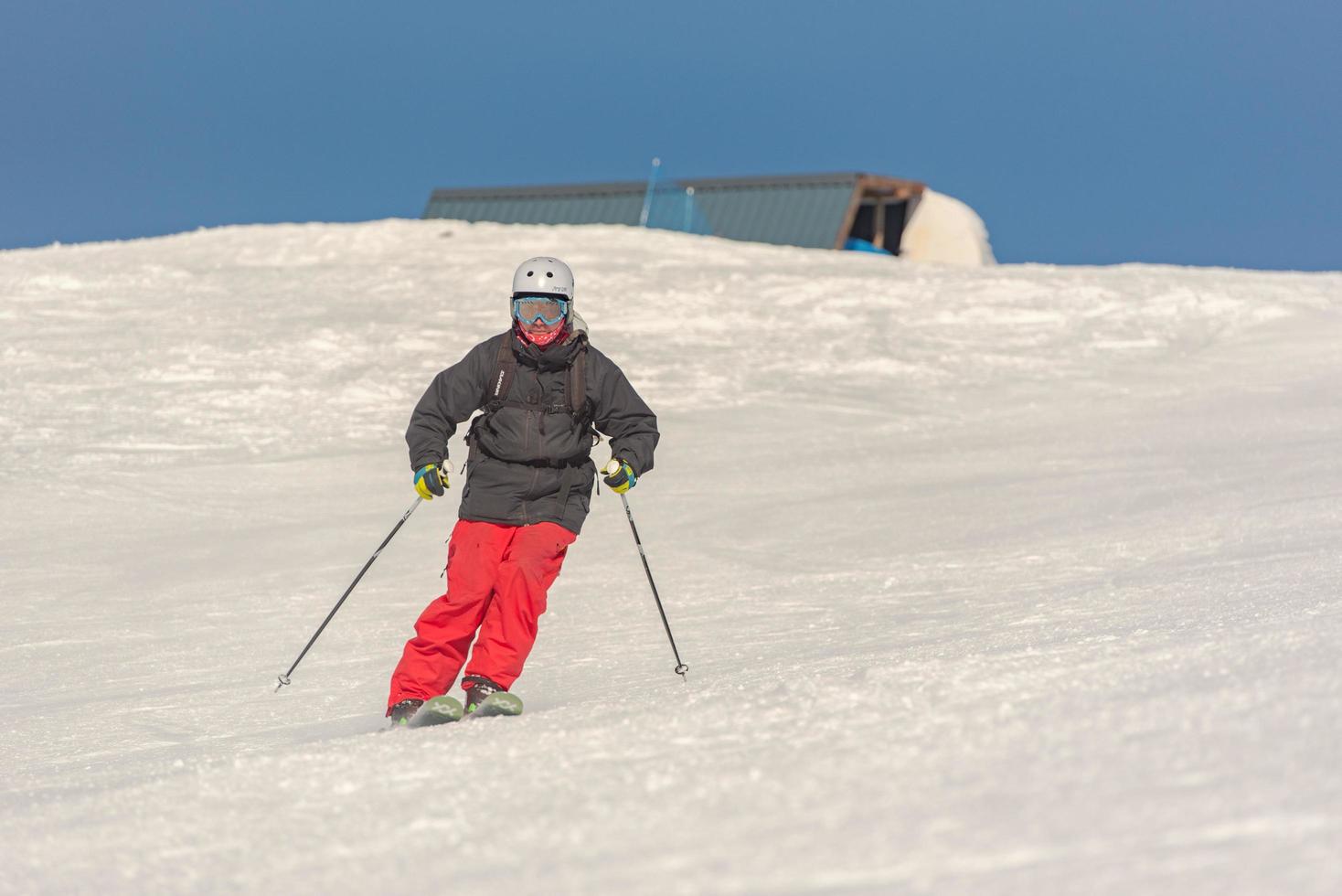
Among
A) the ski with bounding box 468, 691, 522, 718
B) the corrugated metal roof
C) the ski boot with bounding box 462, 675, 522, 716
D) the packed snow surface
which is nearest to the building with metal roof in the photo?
the corrugated metal roof

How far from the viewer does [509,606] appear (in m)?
5.73

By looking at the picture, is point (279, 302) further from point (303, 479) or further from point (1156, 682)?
point (1156, 682)

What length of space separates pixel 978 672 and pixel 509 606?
1960mm

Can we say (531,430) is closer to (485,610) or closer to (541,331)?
(541,331)

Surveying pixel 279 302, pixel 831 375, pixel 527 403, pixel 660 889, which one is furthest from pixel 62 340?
pixel 660 889

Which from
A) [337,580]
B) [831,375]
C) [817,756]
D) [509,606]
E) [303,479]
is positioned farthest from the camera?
[831,375]

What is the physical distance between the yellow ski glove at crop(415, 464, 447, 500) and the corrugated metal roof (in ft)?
103

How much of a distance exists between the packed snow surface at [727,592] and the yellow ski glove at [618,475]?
0.85 m

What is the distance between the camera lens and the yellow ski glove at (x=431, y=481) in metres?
5.82

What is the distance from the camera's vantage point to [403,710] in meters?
5.59

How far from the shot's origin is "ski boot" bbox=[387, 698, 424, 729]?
5562 mm

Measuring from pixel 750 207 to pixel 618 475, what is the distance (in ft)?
112

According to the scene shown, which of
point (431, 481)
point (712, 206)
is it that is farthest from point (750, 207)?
point (431, 481)

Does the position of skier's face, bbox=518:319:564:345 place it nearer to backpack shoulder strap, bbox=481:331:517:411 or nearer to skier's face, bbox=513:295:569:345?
skier's face, bbox=513:295:569:345
